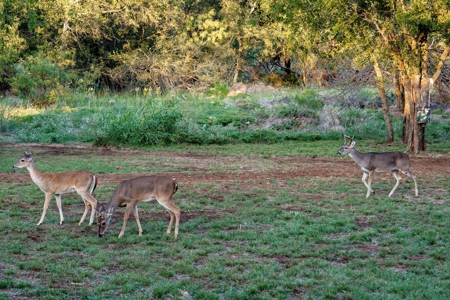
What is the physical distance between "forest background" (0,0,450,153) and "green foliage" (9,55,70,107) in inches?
1.8

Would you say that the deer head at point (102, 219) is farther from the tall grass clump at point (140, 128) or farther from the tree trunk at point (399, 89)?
the tree trunk at point (399, 89)

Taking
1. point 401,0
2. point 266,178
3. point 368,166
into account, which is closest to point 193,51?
point 401,0

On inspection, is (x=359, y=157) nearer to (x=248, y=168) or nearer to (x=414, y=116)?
(x=248, y=168)

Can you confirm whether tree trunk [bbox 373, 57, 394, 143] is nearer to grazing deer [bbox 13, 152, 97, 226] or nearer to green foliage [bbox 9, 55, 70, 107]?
grazing deer [bbox 13, 152, 97, 226]

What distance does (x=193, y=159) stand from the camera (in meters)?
18.1

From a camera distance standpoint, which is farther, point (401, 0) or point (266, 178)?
point (401, 0)

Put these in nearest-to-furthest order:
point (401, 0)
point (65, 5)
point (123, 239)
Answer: point (123, 239)
point (401, 0)
point (65, 5)

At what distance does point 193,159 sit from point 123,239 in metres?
9.13

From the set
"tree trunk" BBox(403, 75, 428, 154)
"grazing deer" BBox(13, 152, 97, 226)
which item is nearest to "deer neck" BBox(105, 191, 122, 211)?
"grazing deer" BBox(13, 152, 97, 226)

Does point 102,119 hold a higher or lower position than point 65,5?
lower

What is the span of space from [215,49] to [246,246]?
26.1m

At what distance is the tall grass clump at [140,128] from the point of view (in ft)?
68.2

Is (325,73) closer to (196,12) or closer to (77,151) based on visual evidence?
(196,12)

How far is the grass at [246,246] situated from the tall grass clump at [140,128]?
7140mm
